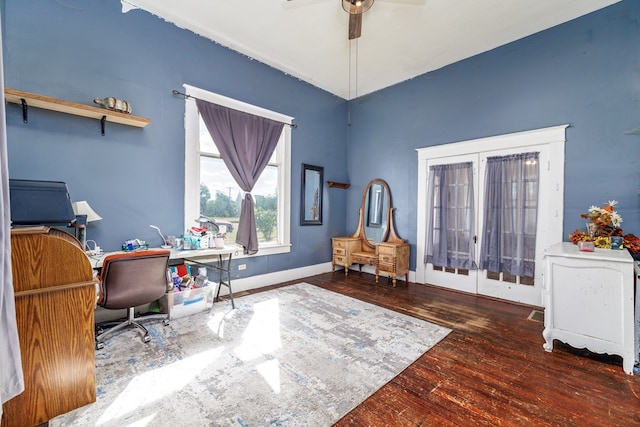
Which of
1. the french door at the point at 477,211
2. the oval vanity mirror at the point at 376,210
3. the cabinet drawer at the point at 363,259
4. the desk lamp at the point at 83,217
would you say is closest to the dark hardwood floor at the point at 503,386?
the french door at the point at 477,211

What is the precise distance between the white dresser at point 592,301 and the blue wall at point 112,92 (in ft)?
11.8

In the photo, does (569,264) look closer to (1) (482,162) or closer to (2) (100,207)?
(1) (482,162)

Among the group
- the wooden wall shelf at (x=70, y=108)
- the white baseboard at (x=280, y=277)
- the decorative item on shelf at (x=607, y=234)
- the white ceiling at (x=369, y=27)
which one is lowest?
the white baseboard at (x=280, y=277)

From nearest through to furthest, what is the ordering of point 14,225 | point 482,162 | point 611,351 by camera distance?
point 14,225 → point 611,351 → point 482,162

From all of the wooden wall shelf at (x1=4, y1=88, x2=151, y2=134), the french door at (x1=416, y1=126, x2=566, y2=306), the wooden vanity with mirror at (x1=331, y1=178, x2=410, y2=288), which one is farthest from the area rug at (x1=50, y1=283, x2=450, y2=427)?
the wooden wall shelf at (x1=4, y1=88, x2=151, y2=134)

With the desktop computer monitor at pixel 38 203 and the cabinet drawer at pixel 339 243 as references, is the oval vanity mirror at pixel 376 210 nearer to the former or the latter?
the cabinet drawer at pixel 339 243

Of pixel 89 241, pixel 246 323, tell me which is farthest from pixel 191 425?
pixel 89 241

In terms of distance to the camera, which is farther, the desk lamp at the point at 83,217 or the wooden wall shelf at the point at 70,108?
the desk lamp at the point at 83,217

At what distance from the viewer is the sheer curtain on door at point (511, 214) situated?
3475 mm

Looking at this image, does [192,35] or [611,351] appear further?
[192,35]

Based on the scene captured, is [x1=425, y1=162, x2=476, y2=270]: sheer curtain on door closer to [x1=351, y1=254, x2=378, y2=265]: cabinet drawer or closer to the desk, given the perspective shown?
[x1=351, y1=254, x2=378, y2=265]: cabinet drawer

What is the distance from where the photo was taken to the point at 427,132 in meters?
4.46

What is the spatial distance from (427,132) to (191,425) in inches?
183

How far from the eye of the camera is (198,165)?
3.53m
